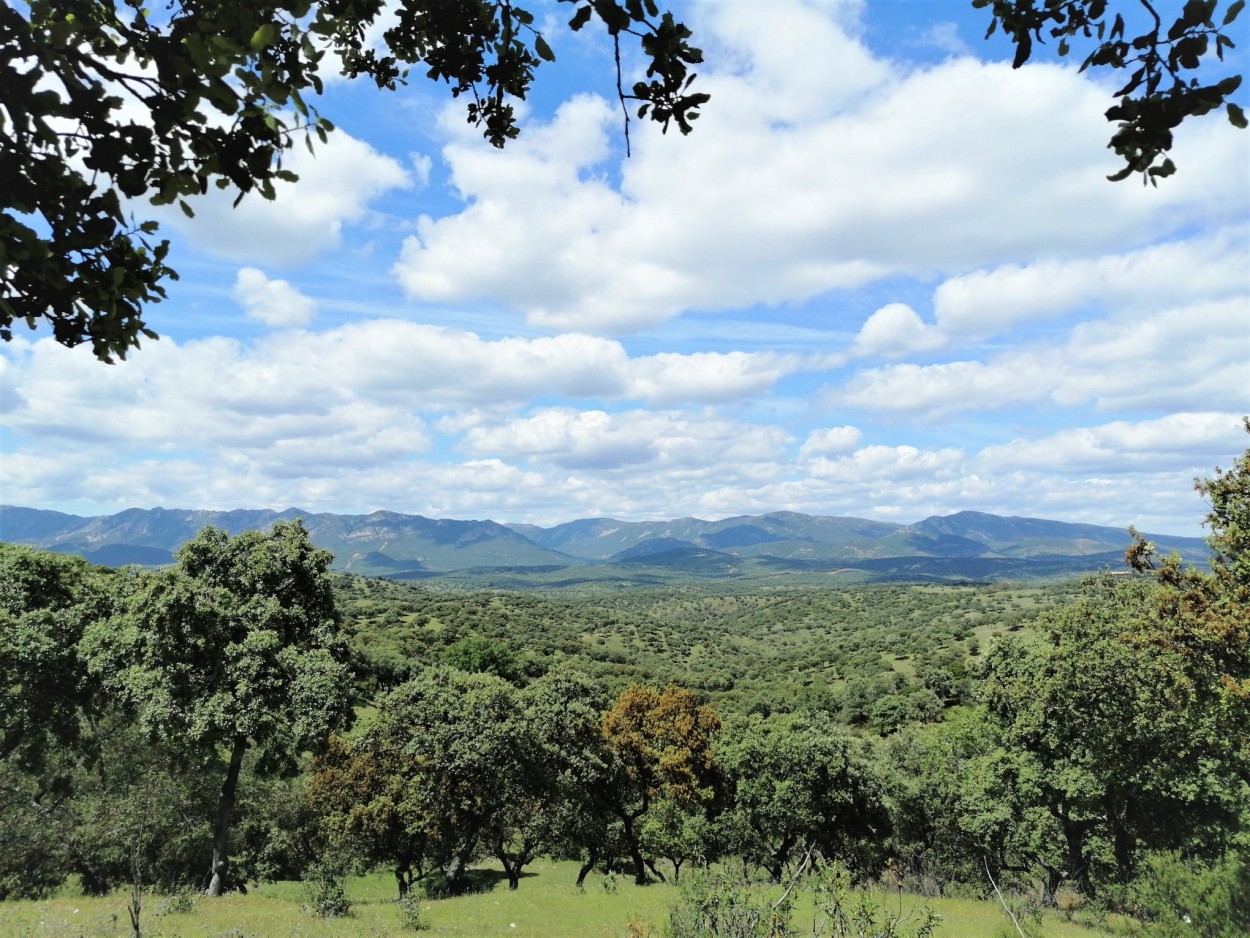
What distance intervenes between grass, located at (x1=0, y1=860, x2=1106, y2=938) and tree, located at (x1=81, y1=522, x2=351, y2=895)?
407 cm

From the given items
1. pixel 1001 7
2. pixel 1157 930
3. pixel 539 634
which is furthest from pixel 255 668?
pixel 539 634

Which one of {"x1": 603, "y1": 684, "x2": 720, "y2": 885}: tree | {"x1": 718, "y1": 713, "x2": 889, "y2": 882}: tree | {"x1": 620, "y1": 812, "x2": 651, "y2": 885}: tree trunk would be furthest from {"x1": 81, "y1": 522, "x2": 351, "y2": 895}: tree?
{"x1": 718, "y1": 713, "x2": 889, "y2": 882}: tree

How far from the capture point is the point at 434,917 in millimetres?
19750

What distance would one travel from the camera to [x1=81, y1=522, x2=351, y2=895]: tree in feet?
61.3

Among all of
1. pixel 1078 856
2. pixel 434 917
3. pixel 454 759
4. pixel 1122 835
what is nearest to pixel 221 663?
pixel 454 759

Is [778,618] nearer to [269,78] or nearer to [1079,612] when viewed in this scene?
[1079,612]

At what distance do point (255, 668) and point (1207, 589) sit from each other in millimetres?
26225

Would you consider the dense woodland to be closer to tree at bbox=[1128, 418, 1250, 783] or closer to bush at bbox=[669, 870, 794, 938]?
A: tree at bbox=[1128, 418, 1250, 783]

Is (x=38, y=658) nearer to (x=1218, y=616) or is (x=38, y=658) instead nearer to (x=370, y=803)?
(x=370, y=803)

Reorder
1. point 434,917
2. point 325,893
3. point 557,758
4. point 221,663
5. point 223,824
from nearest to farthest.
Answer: point 325,893
point 221,663
point 434,917
point 223,824
point 557,758

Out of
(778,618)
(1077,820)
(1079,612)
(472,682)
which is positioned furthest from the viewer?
(778,618)

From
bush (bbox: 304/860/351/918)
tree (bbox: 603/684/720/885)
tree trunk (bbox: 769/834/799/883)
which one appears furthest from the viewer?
tree trunk (bbox: 769/834/799/883)

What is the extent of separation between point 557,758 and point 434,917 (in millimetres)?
9523

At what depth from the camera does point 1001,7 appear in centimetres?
315
